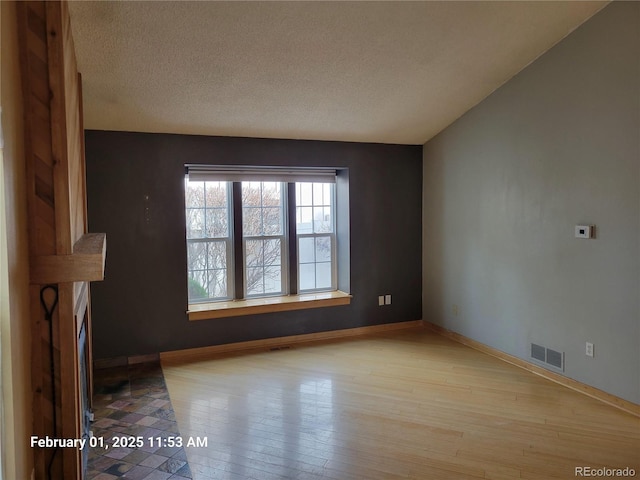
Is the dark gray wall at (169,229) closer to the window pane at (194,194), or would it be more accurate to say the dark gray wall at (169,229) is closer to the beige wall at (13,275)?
the window pane at (194,194)

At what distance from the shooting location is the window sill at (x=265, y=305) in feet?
14.3

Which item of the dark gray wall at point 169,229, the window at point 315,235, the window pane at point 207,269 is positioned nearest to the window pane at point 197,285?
the window pane at point 207,269

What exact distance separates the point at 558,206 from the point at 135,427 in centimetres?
338

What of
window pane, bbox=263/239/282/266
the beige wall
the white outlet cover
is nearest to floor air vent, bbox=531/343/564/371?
the white outlet cover

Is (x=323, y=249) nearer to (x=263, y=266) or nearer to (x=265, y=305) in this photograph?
(x=263, y=266)

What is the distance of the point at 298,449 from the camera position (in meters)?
2.63

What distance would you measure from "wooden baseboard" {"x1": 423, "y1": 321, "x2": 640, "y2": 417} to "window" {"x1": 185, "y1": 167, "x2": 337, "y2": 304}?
1433 mm

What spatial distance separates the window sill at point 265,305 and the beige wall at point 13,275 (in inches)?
103

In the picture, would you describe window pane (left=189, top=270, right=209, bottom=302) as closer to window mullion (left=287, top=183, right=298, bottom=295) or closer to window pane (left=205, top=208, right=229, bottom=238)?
window pane (left=205, top=208, right=229, bottom=238)

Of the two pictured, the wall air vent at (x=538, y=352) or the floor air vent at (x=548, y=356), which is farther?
the wall air vent at (x=538, y=352)

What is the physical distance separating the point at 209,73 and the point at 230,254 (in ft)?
6.41

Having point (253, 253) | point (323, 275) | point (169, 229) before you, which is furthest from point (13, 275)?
point (323, 275)

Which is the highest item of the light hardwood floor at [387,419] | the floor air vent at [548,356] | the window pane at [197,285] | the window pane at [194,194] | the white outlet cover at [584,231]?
the window pane at [194,194]

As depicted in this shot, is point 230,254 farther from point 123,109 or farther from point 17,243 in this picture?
point 17,243
